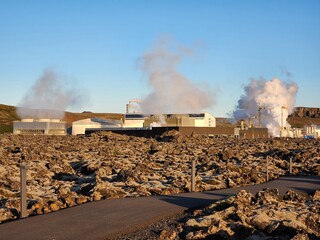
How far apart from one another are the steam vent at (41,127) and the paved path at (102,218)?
251 ft

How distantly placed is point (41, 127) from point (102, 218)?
262ft

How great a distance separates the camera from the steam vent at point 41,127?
87.8 metres

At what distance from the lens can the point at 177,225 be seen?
9992 millimetres

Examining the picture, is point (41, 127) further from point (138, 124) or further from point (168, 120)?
point (168, 120)

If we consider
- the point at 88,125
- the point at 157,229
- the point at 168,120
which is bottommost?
the point at 157,229

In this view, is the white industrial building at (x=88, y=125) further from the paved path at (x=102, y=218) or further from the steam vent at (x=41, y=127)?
the paved path at (x=102, y=218)

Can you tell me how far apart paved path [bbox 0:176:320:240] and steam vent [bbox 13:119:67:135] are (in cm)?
7640

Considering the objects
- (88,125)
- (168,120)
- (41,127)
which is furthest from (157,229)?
(41,127)

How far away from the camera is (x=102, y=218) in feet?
35.0

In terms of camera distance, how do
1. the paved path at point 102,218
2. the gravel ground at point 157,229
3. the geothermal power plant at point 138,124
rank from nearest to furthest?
1. the gravel ground at point 157,229
2. the paved path at point 102,218
3. the geothermal power plant at point 138,124

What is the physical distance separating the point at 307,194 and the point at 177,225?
5.80m

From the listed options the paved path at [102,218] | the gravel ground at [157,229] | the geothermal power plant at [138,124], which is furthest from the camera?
the geothermal power plant at [138,124]

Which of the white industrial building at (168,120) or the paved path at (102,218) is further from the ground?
the white industrial building at (168,120)

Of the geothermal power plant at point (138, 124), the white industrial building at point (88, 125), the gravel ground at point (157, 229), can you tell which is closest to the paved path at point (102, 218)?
the gravel ground at point (157, 229)
